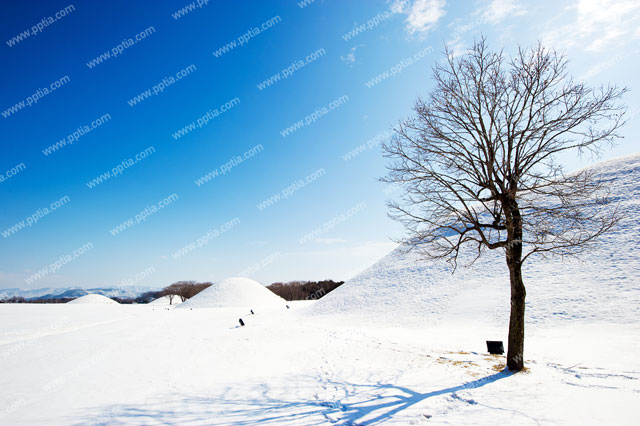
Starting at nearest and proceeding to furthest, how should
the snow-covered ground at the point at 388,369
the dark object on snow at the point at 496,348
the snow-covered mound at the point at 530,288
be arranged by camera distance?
the snow-covered ground at the point at 388,369
the dark object on snow at the point at 496,348
the snow-covered mound at the point at 530,288

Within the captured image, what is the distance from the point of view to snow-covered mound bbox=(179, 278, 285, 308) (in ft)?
175

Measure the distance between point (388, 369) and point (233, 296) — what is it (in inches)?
2062

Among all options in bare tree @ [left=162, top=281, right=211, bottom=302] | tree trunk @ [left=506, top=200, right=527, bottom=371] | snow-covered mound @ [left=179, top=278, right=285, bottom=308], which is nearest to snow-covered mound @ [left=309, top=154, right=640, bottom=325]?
tree trunk @ [left=506, top=200, right=527, bottom=371]

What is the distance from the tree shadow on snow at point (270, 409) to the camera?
18.8 ft

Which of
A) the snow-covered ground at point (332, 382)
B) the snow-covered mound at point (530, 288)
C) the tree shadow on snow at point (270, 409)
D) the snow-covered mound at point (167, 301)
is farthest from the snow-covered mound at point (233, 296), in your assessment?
the tree shadow on snow at point (270, 409)

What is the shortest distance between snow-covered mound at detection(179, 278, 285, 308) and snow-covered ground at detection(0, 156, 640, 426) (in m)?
32.9

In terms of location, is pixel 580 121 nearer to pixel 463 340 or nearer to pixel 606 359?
pixel 606 359

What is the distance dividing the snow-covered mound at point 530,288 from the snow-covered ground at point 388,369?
4.8 inches

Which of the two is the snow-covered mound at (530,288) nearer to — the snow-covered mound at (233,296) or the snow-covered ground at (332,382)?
the snow-covered ground at (332,382)

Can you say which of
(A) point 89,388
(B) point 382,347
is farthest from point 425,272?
(A) point 89,388

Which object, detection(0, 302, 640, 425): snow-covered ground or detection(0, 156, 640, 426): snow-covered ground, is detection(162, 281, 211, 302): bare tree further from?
detection(0, 302, 640, 425): snow-covered ground

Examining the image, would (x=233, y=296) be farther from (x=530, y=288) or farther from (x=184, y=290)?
(x=530, y=288)

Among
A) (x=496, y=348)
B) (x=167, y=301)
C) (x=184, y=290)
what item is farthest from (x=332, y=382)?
(x=167, y=301)

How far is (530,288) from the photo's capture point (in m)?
19.3
